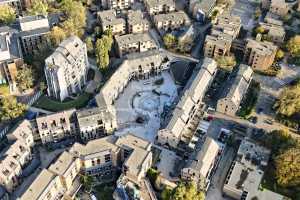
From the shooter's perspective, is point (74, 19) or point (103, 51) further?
point (74, 19)

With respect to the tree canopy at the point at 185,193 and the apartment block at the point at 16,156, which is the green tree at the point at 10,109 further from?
the tree canopy at the point at 185,193

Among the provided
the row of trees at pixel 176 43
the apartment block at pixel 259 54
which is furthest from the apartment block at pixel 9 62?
the apartment block at pixel 259 54

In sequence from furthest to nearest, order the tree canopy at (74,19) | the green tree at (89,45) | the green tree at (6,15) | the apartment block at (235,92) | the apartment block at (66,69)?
the green tree at (6,15) → the tree canopy at (74,19) → the green tree at (89,45) → the apartment block at (235,92) → the apartment block at (66,69)

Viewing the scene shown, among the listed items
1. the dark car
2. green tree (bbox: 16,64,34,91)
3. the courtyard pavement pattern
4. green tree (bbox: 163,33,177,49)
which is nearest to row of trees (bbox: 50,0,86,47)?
green tree (bbox: 16,64,34,91)

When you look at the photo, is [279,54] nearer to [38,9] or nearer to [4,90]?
[38,9]

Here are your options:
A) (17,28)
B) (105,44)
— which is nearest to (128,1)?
(105,44)

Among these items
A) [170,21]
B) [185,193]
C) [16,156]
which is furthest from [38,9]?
[185,193]

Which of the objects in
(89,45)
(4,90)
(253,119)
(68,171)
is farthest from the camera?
(89,45)
